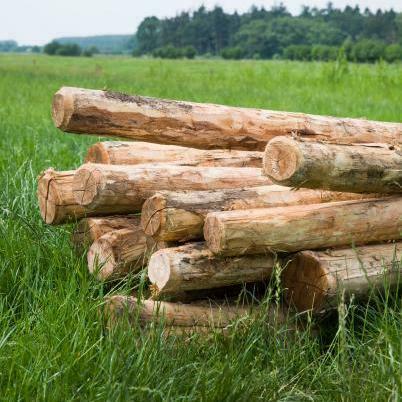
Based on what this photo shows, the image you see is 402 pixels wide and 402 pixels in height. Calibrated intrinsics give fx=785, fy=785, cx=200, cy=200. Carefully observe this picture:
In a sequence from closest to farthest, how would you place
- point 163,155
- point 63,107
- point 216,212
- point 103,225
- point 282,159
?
point 282,159
point 216,212
point 63,107
point 103,225
point 163,155

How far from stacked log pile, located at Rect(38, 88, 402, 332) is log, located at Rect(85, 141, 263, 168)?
14 millimetres

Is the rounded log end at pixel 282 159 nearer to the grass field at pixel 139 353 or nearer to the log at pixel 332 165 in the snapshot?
the log at pixel 332 165

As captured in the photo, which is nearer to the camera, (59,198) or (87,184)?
(87,184)

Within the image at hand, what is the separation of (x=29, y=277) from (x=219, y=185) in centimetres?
118

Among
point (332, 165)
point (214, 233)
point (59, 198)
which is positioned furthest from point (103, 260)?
point (332, 165)

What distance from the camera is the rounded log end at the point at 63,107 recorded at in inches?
167

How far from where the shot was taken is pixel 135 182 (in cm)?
429

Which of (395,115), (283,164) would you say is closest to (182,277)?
(283,164)

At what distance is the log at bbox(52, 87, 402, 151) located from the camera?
4309 mm

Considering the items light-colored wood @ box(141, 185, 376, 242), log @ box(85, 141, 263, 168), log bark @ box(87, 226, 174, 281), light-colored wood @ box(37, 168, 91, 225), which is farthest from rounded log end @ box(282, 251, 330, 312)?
light-colored wood @ box(37, 168, 91, 225)

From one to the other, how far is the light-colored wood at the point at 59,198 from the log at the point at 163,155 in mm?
287

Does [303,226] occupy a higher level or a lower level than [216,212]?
lower

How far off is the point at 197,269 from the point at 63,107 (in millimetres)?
1196

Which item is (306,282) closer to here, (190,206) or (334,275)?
(334,275)
